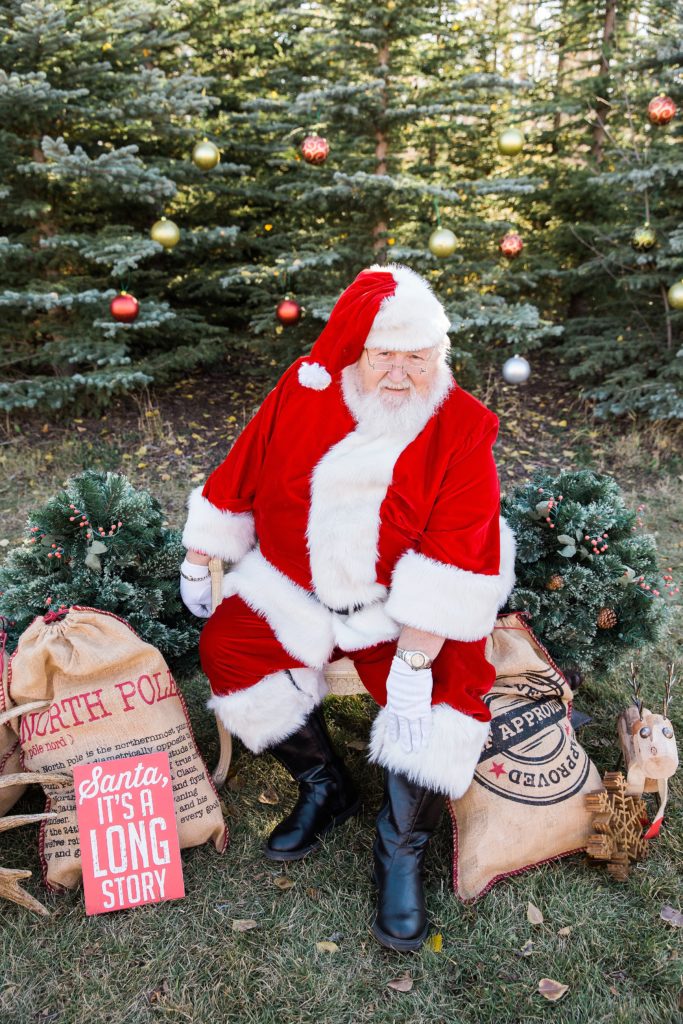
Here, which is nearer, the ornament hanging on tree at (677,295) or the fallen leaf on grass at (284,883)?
the fallen leaf on grass at (284,883)

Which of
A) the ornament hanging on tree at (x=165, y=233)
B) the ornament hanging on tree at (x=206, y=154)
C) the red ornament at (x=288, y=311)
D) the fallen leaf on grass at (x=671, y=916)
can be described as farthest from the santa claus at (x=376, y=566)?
the ornament hanging on tree at (x=206, y=154)

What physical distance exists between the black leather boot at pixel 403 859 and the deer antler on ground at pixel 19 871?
97cm

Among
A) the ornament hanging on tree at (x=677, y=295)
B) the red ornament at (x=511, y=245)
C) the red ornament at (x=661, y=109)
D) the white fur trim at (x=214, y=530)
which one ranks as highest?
the red ornament at (x=661, y=109)

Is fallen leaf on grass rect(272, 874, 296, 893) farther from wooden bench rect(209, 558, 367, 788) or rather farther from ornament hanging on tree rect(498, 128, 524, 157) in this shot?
ornament hanging on tree rect(498, 128, 524, 157)

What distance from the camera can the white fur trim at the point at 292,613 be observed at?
7.52 ft

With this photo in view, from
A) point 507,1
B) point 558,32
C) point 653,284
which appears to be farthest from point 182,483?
point 507,1

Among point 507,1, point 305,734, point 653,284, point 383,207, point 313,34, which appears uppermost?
point 507,1

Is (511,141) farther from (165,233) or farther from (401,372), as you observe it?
(401,372)

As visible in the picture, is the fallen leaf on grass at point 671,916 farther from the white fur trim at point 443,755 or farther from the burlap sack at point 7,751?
the burlap sack at point 7,751

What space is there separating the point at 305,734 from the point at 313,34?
512 cm

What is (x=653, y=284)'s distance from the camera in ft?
18.6

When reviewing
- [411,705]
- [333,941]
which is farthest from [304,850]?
[411,705]

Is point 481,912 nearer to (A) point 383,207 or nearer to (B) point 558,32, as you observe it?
(A) point 383,207

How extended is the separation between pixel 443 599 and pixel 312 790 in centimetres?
91
